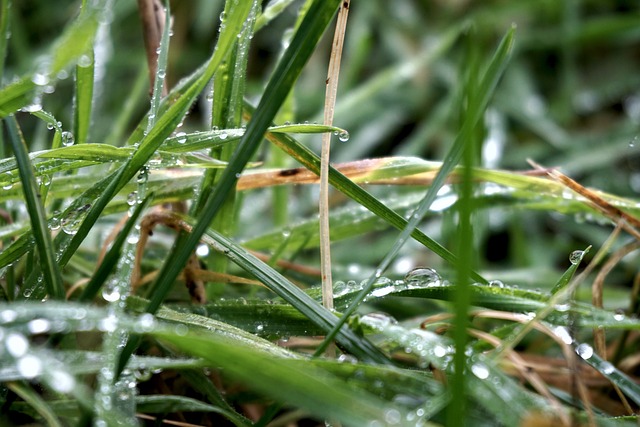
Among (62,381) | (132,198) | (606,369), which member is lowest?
(62,381)

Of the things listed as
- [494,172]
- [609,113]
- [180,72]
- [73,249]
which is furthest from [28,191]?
[609,113]

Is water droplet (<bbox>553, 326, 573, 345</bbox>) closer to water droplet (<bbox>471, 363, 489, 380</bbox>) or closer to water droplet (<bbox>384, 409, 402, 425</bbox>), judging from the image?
water droplet (<bbox>471, 363, 489, 380</bbox>)

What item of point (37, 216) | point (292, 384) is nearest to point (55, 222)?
point (37, 216)

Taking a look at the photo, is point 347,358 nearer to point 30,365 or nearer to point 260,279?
point 260,279

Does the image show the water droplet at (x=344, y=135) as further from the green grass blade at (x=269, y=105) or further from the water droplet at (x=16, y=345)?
the water droplet at (x=16, y=345)

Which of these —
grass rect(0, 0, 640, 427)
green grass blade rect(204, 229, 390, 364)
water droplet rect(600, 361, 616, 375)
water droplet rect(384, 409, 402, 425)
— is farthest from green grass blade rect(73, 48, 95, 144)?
water droplet rect(600, 361, 616, 375)
